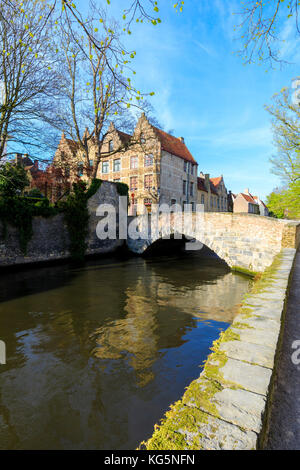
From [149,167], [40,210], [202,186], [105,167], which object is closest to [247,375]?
[40,210]

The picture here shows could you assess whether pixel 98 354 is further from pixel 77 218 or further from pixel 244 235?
pixel 77 218

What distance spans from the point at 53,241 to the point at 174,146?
60.8 feet

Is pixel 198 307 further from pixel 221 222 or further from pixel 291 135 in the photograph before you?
pixel 291 135

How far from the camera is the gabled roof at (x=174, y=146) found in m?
25.0

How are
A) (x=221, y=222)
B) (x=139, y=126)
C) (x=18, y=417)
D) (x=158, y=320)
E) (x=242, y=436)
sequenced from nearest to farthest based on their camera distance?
(x=242, y=436) → (x=18, y=417) → (x=158, y=320) → (x=221, y=222) → (x=139, y=126)

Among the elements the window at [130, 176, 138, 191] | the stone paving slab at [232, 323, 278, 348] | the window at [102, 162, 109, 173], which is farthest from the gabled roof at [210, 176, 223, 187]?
the stone paving slab at [232, 323, 278, 348]

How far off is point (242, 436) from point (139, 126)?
91.6 feet

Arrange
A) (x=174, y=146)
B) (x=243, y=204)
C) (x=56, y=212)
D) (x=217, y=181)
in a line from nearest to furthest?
1. (x=56, y=212)
2. (x=174, y=146)
3. (x=217, y=181)
4. (x=243, y=204)

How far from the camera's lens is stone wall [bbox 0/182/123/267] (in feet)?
40.6

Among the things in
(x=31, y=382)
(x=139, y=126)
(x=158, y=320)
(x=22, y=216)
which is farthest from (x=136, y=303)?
(x=139, y=126)

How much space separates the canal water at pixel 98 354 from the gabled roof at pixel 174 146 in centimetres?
1906

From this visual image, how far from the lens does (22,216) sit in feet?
41.6

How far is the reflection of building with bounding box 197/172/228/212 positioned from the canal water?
25.2 m

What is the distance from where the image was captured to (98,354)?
459 centimetres
